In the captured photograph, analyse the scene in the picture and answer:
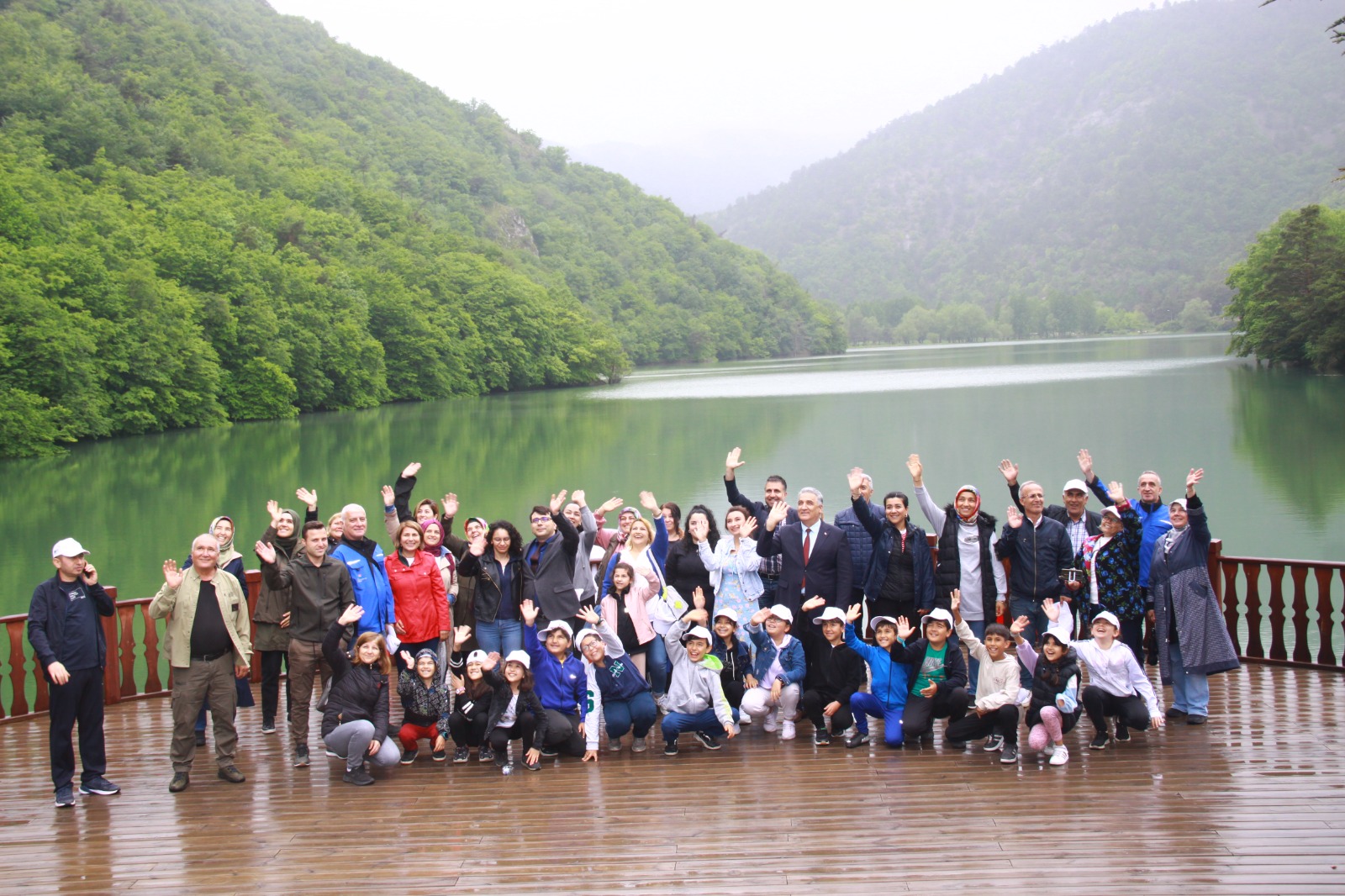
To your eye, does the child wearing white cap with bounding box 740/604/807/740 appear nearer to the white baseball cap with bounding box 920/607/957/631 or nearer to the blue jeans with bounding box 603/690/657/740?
the blue jeans with bounding box 603/690/657/740

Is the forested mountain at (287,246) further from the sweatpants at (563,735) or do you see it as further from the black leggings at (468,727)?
the sweatpants at (563,735)

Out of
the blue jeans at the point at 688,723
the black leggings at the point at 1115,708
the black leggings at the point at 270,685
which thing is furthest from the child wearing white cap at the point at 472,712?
the black leggings at the point at 1115,708

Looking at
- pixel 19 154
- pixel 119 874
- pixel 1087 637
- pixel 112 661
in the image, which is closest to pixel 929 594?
pixel 1087 637

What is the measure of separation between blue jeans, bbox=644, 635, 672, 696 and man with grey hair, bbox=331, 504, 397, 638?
177 cm

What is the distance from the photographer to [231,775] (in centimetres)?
583

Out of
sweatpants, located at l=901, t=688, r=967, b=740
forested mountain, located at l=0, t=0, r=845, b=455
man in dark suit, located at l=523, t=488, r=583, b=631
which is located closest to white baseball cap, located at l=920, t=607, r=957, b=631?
sweatpants, located at l=901, t=688, r=967, b=740

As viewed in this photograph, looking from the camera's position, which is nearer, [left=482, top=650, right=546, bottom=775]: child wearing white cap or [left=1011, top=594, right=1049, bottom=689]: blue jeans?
[left=482, top=650, right=546, bottom=775]: child wearing white cap

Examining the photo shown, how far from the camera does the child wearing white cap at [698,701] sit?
619 centimetres

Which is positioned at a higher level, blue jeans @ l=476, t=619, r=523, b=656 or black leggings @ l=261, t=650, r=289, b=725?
blue jeans @ l=476, t=619, r=523, b=656

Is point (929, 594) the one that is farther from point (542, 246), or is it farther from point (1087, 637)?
point (542, 246)

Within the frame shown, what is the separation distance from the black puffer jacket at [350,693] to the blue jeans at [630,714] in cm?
137

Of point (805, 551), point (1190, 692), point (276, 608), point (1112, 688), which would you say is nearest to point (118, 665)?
point (276, 608)

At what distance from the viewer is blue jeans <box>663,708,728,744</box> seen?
619cm

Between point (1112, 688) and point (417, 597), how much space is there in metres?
4.45
